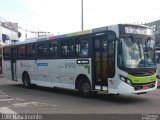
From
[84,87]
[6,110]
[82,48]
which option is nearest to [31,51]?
[82,48]

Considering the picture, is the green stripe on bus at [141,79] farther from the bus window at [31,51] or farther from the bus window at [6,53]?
the bus window at [6,53]

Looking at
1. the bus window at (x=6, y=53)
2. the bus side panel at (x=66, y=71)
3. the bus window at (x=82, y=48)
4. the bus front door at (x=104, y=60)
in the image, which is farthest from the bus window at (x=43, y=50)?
the bus window at (x=6, y=53)

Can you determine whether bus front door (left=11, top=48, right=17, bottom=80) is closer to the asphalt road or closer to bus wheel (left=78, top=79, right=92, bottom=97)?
bus wheel (left=78, top=79, right=92, bottom=97)

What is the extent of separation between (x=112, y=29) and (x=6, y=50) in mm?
12982

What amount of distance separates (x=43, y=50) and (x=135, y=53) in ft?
23.5

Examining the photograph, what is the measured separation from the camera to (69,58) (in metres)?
17.0

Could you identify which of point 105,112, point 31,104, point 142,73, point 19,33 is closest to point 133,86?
point 142,73

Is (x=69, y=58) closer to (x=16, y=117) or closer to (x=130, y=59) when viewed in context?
(x=130, y=59)

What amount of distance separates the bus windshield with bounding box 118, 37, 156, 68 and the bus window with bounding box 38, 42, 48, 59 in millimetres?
6536

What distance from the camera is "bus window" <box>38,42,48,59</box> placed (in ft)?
63.7

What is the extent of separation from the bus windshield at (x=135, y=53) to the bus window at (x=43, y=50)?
654 cm

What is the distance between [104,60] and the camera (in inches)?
577

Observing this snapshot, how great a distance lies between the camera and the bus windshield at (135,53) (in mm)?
13773

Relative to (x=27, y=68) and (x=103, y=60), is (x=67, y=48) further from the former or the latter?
(x=27, y=68)
